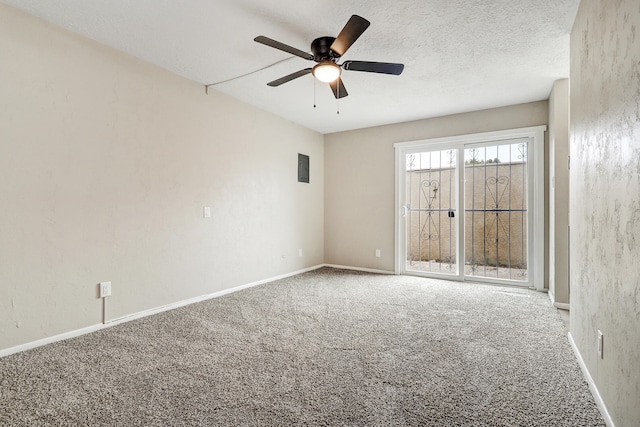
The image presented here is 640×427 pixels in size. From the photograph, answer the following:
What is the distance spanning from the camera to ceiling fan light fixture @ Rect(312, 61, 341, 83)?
8.07ft

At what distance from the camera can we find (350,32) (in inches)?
82.7

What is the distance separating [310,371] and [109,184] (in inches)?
91.6

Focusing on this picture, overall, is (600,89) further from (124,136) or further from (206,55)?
(124,136)

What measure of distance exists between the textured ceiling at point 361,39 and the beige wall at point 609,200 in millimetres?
574

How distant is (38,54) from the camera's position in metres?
2.38

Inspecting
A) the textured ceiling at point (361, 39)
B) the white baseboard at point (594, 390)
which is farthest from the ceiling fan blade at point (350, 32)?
the white baseboard at point (594, 390)

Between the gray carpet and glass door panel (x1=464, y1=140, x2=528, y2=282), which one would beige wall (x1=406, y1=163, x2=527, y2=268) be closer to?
glass door panel (x1=464, y1=140, x2=528, y2=282)

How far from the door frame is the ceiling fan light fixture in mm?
2756

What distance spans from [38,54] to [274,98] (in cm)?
228

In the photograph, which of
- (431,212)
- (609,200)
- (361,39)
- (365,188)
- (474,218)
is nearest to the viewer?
(609,200)

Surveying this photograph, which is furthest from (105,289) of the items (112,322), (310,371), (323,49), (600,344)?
(600,344)

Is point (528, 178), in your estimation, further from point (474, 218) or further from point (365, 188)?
point (365, 188)

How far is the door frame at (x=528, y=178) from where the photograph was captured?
4074 millimetres

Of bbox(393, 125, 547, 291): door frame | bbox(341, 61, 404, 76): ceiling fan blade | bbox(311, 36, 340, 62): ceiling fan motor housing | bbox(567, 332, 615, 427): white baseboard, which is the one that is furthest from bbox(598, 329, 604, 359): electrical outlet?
bbox(393, 125, 547, 291): door frame
